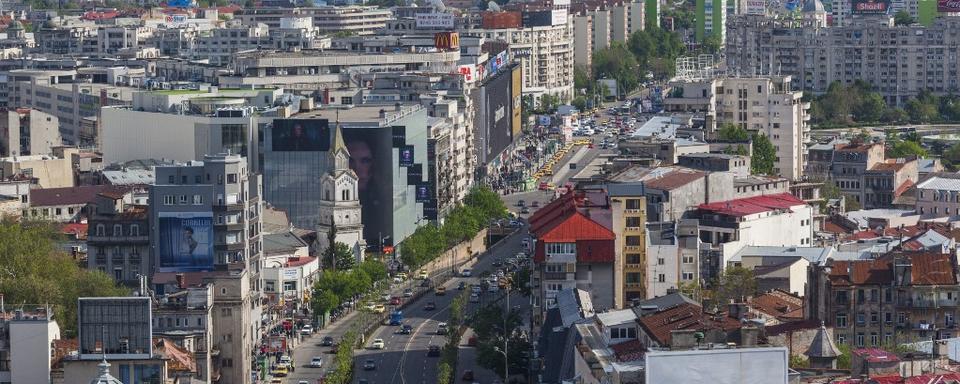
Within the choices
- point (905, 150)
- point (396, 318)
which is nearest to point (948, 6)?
point (905, 150)

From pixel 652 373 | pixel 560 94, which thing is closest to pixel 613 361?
pixel 652 373

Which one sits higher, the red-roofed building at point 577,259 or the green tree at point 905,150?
the red-roofed building at point 577,259

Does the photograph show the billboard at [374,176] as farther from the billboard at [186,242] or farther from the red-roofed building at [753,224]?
the billboard at [186,242]

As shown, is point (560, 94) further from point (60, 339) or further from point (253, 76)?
point (60, 339)

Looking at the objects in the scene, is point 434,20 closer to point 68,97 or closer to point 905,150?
point 68,97

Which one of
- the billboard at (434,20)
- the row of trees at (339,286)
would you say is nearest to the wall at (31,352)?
the row of trees at (339,286)

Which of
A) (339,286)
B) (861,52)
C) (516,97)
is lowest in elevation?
(339,286)
